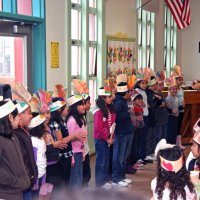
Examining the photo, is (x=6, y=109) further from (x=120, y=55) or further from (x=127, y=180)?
(x=120, y=55)

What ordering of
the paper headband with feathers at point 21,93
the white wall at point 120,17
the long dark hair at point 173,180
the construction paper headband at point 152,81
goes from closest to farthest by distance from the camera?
the long dark hair at point 173,180 → the paper headband with feathers at point 21,93 → the construction paper headband at point 152,81 → the white wall at point 120,17

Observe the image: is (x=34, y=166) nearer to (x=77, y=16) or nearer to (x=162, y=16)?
(x=77, y=16)

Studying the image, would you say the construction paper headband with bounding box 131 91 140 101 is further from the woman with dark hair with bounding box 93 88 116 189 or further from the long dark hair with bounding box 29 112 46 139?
the long dark hair with bounding box 29 112 46 139

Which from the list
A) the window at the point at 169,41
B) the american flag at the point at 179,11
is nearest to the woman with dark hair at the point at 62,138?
the american flag at the point at 179,11

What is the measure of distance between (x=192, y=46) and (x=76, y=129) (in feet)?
25.0

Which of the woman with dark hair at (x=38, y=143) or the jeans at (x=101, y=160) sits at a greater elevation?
the woman with dark hair at (x=38, y=143)

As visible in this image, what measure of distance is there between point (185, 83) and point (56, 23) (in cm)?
635

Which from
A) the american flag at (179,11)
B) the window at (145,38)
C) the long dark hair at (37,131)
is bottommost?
the long dark hair at (37,131)

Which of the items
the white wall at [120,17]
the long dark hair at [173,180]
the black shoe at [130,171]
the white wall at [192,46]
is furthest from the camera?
the white wall at [192,46]

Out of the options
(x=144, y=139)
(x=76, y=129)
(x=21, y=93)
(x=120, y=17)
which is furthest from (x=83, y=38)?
(x=21, y=93)

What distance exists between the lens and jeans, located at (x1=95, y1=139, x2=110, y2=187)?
4500 millimetres

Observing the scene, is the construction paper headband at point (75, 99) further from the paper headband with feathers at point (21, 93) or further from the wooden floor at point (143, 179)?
the wooden floor at point (143, 179)

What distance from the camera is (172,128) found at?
6688 millimetres

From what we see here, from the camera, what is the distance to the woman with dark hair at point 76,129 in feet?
12.9
